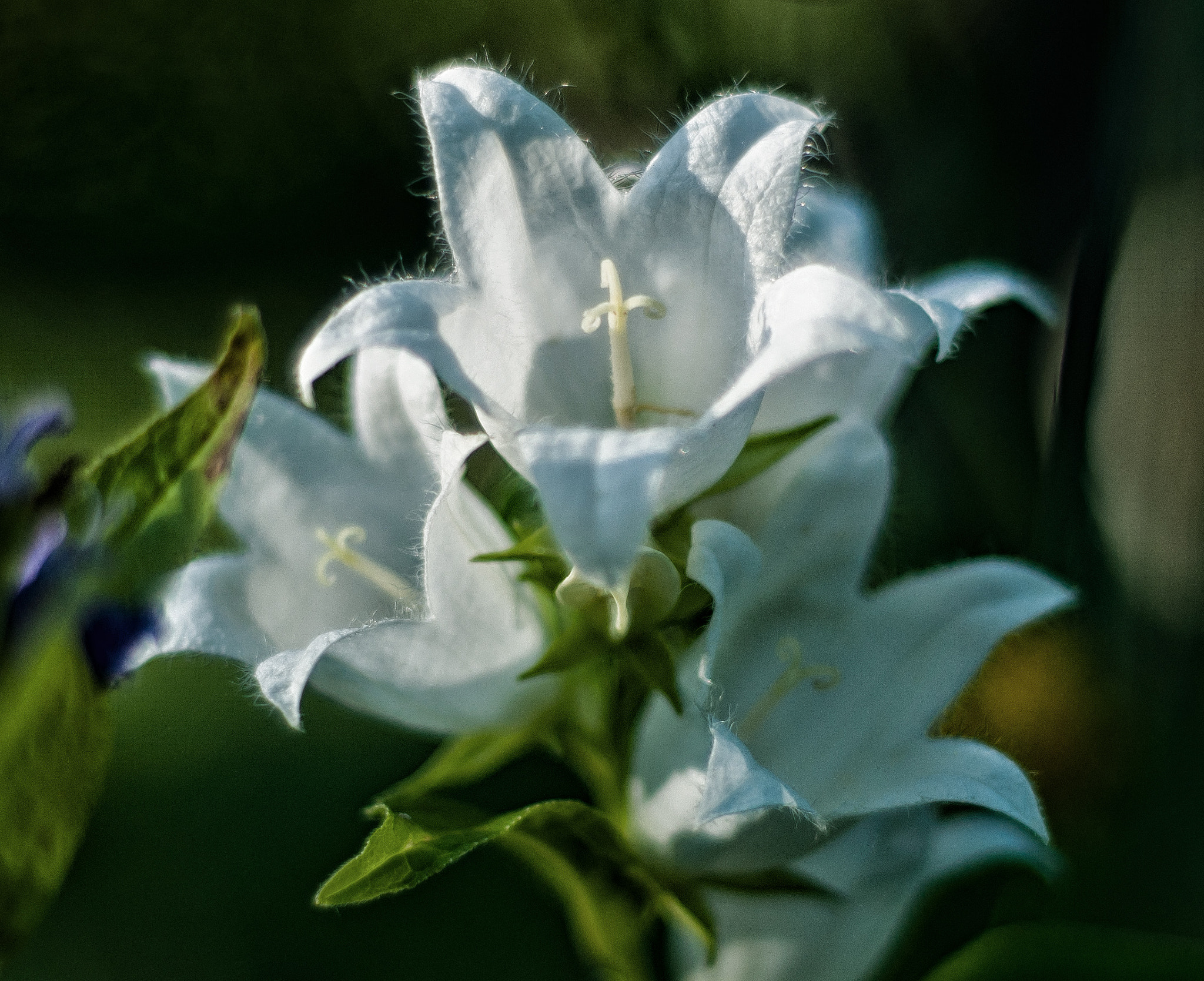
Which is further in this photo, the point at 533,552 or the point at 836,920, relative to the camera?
the point at 836,920

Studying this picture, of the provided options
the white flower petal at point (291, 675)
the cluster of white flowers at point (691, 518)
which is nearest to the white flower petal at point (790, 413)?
the cluster of white flowers at point (691, 518)

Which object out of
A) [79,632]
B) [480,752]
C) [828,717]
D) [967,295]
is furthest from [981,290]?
[79,632]

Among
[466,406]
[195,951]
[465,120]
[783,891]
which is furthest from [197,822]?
[465,120]

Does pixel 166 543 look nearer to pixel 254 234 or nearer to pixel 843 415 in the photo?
pixel 843 415

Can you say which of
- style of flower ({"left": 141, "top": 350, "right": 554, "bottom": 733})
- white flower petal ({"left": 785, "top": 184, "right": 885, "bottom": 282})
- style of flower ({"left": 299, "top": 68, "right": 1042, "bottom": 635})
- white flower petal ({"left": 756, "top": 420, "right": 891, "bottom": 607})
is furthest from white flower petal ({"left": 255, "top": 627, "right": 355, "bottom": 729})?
white flower petal ({"left": 785, "top": 184, "right": 885, "bottom": 282})

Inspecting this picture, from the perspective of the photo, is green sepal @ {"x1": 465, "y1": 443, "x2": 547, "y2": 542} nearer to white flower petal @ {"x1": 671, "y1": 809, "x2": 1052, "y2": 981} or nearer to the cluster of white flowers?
the cluster of white flowers

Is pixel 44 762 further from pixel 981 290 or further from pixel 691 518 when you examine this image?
pixel 981 290
